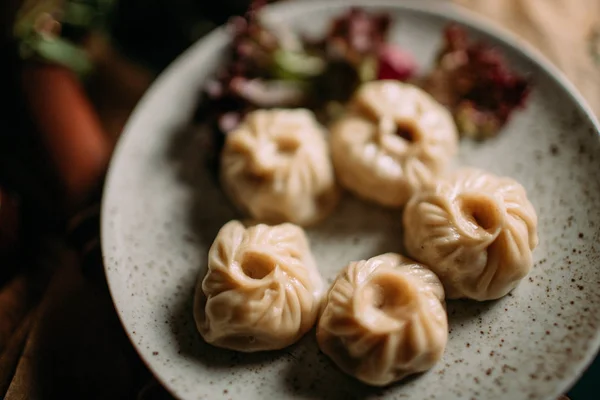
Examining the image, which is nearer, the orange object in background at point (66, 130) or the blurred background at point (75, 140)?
the blurred background at point (75, 140)

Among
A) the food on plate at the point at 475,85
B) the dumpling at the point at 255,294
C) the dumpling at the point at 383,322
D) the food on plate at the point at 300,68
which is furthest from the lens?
the food on plate at the point at 300,68

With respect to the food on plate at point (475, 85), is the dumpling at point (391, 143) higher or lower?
lower

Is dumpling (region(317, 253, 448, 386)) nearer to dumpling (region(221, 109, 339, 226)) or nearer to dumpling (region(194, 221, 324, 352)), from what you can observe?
dumpling (region(194, 221, 324, 352))

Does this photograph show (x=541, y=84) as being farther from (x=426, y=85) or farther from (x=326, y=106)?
(x=326, y=106)

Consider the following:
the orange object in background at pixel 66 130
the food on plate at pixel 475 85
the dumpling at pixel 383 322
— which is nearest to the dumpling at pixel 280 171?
the dumpling at pixel 383 322

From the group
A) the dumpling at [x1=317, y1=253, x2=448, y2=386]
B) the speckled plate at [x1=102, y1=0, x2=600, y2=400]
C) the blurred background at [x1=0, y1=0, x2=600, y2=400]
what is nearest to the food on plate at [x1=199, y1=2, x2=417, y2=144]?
the speckled plate at [x1=102, y1=0, x2=600, y2=400]

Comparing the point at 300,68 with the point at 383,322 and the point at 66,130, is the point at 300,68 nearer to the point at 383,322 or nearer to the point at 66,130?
the point at 66,130

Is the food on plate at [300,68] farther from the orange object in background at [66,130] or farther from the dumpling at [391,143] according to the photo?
the orange object in background at [66,130]
